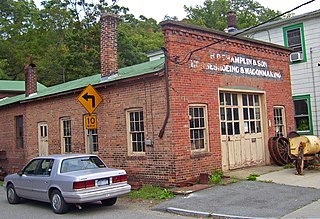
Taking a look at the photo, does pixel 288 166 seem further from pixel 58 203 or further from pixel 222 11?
pixel 222 11

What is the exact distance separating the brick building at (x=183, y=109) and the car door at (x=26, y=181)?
8.25ft

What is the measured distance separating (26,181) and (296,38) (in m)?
15.2

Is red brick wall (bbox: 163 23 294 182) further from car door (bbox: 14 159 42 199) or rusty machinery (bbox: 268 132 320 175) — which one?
car door (bbox: 14 159 42 199)

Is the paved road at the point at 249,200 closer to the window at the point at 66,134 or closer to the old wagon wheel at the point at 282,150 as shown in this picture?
the old wagon wheel at the point at 282,150

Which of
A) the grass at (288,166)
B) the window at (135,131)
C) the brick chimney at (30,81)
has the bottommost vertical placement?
the grass at (288,166)

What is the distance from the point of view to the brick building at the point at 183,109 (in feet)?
39.4

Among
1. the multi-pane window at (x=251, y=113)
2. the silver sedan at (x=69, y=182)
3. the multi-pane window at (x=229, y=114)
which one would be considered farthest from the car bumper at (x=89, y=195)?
the multi-pane window at (x=251, y=113)

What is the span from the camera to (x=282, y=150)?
15266 mm

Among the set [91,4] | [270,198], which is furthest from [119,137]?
[91,4]

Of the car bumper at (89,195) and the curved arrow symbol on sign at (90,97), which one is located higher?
the curved arrow symbol on sign at (90,97)

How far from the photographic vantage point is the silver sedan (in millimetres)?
9250

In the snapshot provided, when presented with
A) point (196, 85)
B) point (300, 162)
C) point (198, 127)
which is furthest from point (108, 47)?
point (300, 162)

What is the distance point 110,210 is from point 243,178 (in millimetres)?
4708

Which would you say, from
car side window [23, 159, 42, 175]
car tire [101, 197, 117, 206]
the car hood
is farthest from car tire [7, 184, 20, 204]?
car tire [101, 197, 117, 206]
